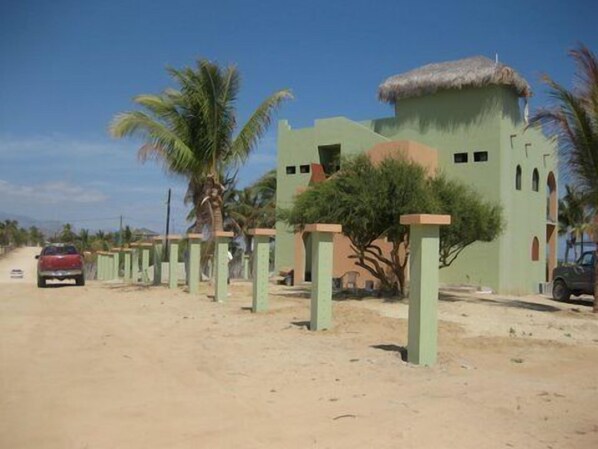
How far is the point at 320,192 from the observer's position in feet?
56.7

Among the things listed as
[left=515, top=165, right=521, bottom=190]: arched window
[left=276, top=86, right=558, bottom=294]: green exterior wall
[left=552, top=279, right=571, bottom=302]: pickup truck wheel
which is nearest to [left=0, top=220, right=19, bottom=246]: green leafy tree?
[left=276, top=86, right=558, bottom=294]: green exterior wall

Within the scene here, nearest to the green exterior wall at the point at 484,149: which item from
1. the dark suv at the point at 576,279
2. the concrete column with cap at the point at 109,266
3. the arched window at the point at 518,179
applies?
the arched window at the point at 518,179

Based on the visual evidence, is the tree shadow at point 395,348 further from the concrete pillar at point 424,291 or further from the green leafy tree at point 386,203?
the green leafy tree at point 386,203

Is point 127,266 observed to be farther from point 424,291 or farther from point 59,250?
point 424,291

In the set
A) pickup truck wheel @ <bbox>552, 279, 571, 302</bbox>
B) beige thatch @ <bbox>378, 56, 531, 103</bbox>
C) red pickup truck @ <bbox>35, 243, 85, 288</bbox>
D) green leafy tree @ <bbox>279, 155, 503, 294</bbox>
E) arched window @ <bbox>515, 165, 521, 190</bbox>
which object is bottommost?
pickup truck wheel @ <bbox>552, 279, 571, 302</bbox>

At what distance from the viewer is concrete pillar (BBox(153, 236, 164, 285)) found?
940 inches

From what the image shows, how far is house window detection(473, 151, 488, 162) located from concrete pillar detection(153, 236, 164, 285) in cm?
1303

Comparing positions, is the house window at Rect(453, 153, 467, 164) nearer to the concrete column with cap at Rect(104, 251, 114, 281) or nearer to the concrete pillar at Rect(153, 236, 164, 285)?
the concrete pillar at Rect(153, 236, 164, 285)

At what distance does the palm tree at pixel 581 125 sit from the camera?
15328 millimetres

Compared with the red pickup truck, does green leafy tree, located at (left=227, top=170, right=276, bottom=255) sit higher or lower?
higher

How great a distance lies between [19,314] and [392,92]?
18.3m

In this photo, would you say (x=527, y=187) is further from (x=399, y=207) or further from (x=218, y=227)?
(x=218, y=227)

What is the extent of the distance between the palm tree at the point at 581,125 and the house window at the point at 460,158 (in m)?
8.44

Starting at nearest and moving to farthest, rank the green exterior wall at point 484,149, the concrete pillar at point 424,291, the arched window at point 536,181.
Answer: the concrete pillar at point 424,291
the green exterior wall at point 484,149
the arched window at point 536,181
